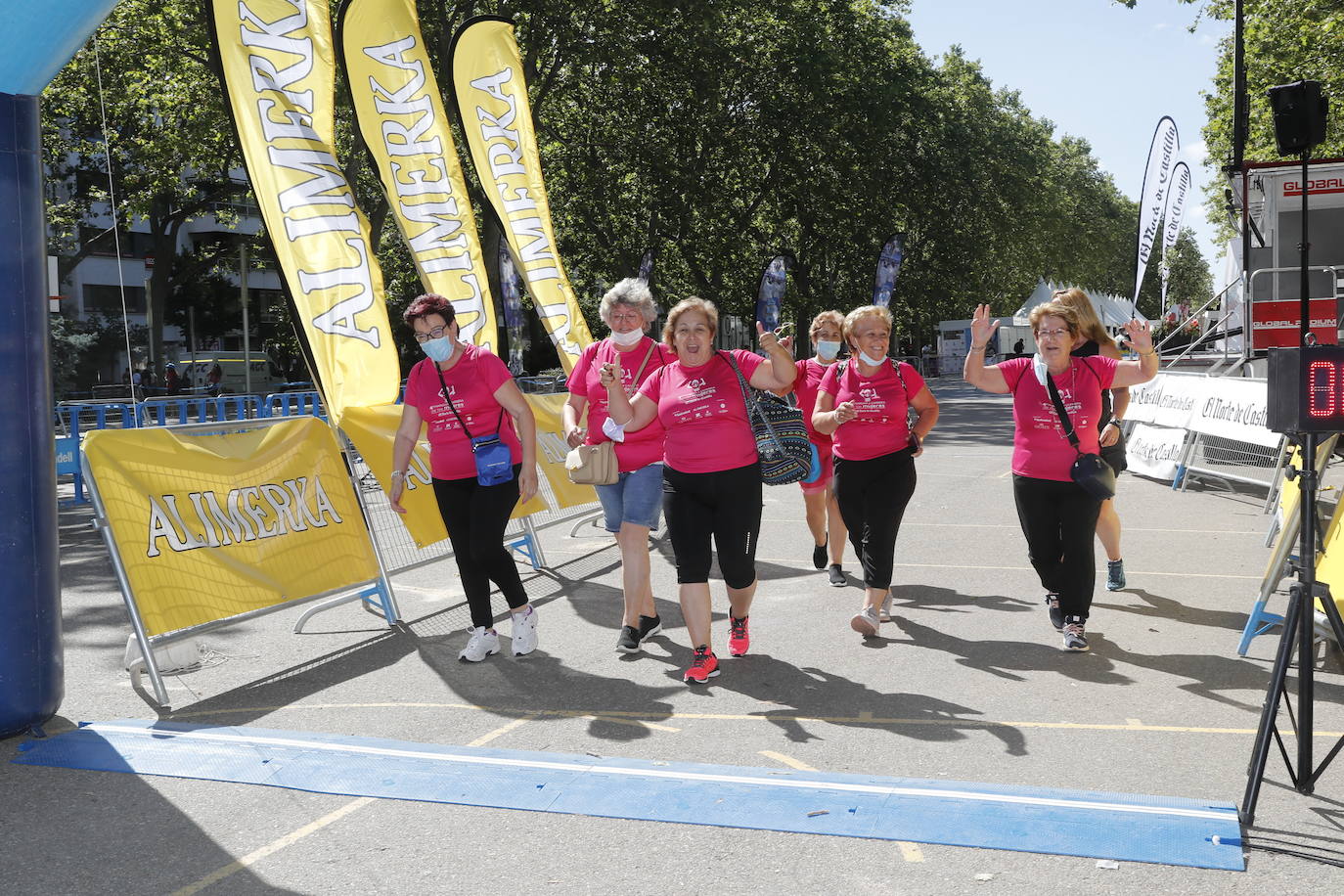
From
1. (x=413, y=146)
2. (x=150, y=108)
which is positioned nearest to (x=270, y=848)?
(x=413, y=146)

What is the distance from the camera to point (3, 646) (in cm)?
491

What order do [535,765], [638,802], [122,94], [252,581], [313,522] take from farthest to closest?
[122,94], [313,522], [252,581], [535,765], [638,802]

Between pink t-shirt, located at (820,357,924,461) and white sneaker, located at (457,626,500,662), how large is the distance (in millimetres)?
2203

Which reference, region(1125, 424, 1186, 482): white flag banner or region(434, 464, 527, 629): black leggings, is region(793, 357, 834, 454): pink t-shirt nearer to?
region(434, 464, 527, 629): black leggings

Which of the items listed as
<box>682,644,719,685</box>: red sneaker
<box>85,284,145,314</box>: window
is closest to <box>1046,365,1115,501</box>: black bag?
<box>682,644,719,685</box>: red sneaker

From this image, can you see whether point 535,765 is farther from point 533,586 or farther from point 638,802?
point 533,586

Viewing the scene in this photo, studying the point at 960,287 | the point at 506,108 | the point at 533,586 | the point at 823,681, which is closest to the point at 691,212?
the point at 960,287

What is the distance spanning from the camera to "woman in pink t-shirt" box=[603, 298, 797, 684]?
5734mm

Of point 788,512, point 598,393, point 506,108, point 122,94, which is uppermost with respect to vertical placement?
point 122,94

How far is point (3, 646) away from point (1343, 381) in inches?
202

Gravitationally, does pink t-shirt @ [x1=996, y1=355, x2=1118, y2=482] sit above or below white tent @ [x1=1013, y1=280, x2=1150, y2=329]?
below

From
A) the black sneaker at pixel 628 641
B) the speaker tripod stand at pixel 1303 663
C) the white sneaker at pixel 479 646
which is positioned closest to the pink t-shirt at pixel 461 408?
the white sneaker at pixel 479 646

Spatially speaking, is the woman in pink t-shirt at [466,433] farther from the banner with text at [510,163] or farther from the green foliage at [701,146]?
the green foliage at [701,146]

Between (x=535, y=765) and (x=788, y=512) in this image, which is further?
(x=788, y=512)
